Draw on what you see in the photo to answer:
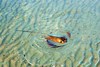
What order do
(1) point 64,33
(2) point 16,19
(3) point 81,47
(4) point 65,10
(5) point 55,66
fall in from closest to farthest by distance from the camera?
1. (5) point 55,66
2. (3) point 81,47
3. (1) point 64,33
4. (2) point 16,19
5. (4) point 65,10

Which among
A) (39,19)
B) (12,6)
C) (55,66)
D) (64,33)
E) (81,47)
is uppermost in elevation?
(12,6)

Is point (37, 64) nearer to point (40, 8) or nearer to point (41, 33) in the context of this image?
point (41, 33)

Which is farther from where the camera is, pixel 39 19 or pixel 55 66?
pixel 39 19

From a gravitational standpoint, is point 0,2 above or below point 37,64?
above

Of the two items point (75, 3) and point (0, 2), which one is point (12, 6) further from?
point (75, 3)

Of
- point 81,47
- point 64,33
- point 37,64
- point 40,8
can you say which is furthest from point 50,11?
point 37,64

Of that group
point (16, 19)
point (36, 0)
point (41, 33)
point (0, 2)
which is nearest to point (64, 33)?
point (41, 33)

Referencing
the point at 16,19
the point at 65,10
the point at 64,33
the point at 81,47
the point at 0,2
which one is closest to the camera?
the point at 81,47
